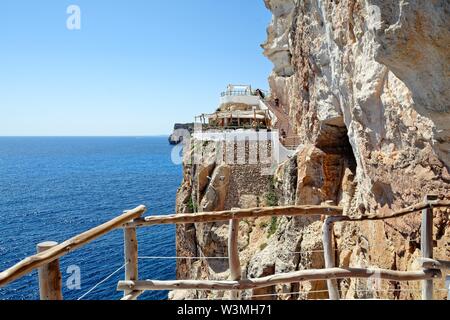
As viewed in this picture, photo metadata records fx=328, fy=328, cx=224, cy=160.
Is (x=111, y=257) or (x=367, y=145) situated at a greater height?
(x=367, y=145)

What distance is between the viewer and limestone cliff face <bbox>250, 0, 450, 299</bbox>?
4059 millimetres

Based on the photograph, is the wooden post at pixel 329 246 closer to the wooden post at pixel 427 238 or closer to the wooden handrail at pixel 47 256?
the wooden post at pixel 427 238

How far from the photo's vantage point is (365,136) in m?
7.62

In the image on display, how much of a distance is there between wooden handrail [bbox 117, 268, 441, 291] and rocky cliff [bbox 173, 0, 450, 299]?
13.3 inches

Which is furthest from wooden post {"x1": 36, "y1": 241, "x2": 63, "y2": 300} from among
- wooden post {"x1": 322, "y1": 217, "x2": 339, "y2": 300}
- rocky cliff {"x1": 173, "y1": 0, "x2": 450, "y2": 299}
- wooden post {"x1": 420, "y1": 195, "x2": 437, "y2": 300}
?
wooden post {"x1": 420, "y1": 195, "x2": 437, "y2": 300}

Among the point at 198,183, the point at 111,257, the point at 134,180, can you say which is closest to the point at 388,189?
the point at 198,183

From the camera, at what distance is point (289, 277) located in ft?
12.5

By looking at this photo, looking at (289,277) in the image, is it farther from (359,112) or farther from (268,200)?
(268,200)

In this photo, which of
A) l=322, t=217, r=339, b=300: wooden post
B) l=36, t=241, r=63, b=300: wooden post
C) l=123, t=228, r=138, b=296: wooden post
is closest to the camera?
l=36, t=241, r=63, b=300: wooden post

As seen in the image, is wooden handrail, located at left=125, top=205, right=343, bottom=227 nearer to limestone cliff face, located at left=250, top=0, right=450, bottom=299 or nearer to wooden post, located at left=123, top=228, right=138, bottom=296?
wooden post, located at left=123, top=228, right=138, bottom=296

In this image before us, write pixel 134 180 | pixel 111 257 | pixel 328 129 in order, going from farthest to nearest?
pixel 134 180 < pixel 111 257 < pixel 328 129

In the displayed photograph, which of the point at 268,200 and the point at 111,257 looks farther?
the point at 111,257

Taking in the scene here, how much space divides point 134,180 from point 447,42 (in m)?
55.5

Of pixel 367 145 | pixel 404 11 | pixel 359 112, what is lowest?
pixel 367 145
